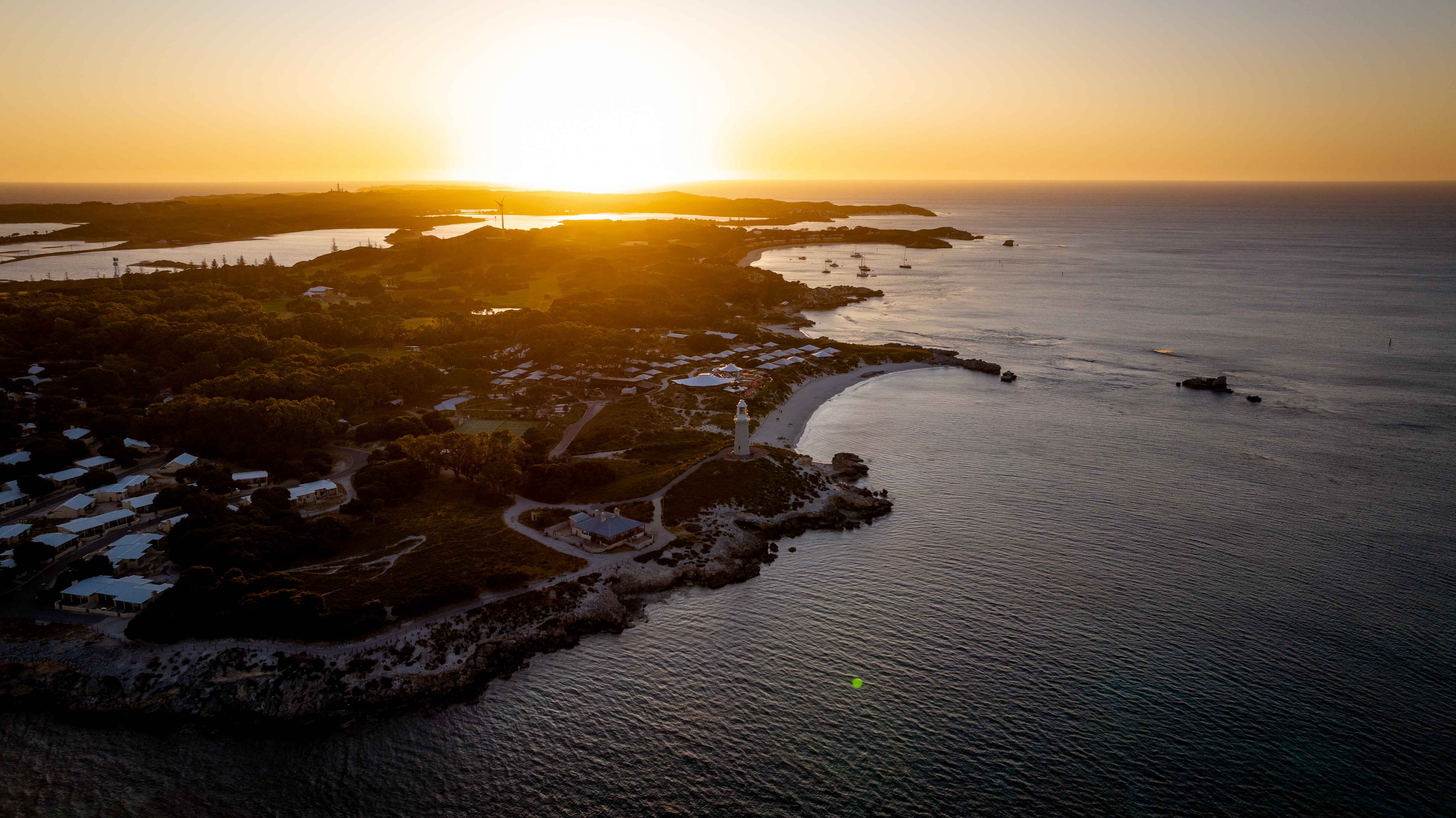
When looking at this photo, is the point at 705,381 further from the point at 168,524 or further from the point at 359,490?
the point at 168,524

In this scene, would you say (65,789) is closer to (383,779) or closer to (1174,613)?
(383,779)

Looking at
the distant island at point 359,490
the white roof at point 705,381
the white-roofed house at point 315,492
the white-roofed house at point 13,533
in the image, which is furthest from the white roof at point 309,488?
the white roof at point 705,381

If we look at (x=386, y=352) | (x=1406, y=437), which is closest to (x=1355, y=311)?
(x=1406, y=437)

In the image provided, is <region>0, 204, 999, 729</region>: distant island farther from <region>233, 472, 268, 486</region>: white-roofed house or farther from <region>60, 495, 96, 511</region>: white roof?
<region>60, 495, 96, 511</region>: white roof

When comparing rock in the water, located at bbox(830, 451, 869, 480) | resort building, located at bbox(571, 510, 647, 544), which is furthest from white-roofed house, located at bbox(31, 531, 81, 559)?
rock in the water, located at bbox(830, 451, 869, 480)

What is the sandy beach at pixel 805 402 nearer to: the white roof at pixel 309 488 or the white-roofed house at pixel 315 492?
the white-roofed house at pixel 315 492
